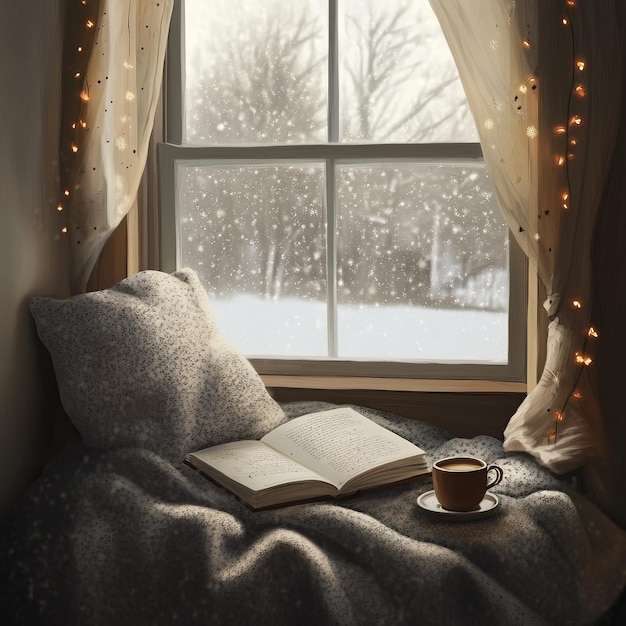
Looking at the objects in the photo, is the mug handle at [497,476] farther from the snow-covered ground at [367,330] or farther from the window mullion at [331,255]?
the window mullion at [331,255]

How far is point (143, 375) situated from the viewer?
1.63 meters

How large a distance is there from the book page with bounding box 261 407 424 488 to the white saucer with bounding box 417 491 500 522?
0.12 m

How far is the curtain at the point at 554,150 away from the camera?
1.61m

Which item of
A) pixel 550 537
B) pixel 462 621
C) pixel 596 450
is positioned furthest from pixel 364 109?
pixel 462 621

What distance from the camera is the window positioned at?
201 cm

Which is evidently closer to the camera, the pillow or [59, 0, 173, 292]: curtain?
the pillow

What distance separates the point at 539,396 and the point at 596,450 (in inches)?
6.0

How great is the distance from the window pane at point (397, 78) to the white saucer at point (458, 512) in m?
0.94

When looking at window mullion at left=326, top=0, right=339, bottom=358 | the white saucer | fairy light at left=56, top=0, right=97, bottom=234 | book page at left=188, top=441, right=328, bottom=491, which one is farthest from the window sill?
fairy light at left=56, top=0, right=97, bottom=234

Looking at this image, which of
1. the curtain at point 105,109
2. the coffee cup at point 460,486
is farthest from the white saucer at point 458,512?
the curtain at point 105,109

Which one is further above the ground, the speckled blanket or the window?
the window

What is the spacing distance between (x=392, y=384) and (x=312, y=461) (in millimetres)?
452

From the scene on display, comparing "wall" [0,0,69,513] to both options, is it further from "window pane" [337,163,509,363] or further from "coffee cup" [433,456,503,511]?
"coffee cup" [433,456,503,511]

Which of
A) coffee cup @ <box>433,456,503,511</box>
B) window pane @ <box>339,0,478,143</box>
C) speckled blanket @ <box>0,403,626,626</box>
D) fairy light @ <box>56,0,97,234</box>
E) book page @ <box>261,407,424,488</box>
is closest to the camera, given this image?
speckled blanket @ <box>0,403,626,626</box>
